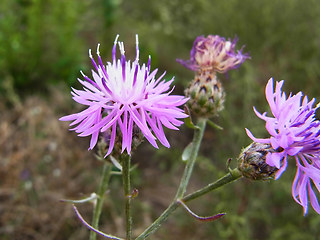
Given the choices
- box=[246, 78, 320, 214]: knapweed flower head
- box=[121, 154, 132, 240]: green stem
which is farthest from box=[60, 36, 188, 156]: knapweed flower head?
box=[246, 78, 320, 214]: knapweed flower head

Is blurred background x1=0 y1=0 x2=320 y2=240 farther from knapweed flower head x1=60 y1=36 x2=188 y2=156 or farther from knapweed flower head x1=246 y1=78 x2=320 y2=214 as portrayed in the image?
knapweed flower head x1=60 y1=36 x2=188 y2=156

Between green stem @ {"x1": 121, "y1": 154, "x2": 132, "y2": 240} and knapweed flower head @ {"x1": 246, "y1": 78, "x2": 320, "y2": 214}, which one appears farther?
green stem @ {"x1": 121, "y1": 154, "x2": 132, "y2": 240}

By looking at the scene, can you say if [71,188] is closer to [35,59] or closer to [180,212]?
[180,212]

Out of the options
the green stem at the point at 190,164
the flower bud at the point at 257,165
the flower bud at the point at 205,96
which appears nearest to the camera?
the flower bud at the point at 257,165

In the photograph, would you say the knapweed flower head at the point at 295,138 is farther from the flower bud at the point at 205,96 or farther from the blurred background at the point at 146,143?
the blurred background at the point at 146,143

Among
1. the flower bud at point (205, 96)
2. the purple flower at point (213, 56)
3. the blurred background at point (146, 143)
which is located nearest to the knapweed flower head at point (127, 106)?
the flower bud at point (205, 96)

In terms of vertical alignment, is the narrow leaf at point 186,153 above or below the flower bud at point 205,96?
below
